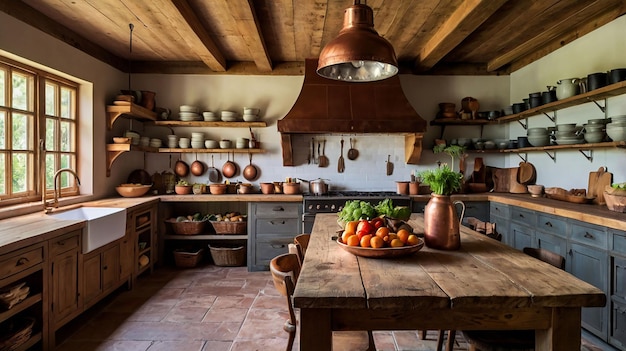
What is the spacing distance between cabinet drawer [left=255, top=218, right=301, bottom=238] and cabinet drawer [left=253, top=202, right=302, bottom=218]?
0.05 meters

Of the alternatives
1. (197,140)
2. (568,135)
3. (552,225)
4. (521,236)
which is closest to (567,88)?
(568,135)

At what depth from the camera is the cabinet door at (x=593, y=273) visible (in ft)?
8.64

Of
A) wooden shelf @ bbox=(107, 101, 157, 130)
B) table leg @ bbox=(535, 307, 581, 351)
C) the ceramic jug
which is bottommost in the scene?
table leg @ bbox=(535, 307, 581, 351)

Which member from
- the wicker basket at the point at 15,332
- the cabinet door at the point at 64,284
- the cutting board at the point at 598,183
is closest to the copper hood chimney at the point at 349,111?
the cutting board at the point at 598,183

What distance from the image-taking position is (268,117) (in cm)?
502

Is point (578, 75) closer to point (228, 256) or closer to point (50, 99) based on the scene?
point (228, 256)

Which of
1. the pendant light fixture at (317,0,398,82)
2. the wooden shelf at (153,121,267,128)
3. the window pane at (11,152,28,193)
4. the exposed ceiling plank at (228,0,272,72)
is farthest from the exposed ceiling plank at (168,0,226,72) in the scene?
the window pane at (11,152,28,193)

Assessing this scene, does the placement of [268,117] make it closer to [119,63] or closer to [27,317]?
[119,63]

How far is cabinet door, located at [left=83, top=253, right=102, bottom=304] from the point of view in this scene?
2.94 meters

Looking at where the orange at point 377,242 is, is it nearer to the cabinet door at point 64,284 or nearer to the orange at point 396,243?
the orange at point 396,243

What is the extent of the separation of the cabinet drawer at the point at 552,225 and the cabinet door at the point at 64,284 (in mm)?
3968

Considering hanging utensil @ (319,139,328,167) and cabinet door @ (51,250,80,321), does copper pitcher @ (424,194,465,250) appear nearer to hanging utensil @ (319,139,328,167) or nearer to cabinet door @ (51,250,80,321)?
cabinet door @ (51,250,80,321)

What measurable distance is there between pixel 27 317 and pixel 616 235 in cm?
405

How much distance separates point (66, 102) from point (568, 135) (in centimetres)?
510
